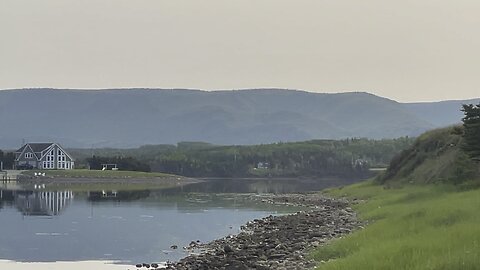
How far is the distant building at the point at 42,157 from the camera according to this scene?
152 metres

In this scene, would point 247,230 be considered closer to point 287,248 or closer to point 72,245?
point 72,245

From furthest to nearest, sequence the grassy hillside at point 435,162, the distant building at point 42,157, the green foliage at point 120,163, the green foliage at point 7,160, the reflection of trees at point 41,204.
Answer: the green foliage at point 120,163, the green foliage at point 7,160, the distant building at point 42,157, the reflection of trees at point 41,204, the grassy hillside at point 435,162

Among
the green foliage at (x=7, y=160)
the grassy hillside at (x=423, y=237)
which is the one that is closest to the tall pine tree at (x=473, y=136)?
the grassy hillside at (x=423, y=237)

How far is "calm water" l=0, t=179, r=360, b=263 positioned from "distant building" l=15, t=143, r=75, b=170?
7221 centimetres

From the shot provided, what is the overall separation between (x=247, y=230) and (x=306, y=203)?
101ft

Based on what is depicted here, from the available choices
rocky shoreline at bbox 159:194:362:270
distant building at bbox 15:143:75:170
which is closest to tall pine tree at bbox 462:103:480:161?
rocky shoreline at bbox 159:194:362:270

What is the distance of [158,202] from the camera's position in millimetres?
80062

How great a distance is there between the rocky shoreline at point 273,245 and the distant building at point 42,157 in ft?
367

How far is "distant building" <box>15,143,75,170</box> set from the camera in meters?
152

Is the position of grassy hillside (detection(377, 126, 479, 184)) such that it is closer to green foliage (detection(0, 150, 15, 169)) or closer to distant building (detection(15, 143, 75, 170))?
distant building (detection(15, 143, 75, 170))

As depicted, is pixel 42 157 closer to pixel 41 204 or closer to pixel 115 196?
pixel 115 196

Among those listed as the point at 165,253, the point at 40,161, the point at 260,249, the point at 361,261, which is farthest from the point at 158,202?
the point at 40,161

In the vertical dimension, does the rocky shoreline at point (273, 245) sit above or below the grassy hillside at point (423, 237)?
below

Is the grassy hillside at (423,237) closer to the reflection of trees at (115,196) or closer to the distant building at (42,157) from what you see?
the reflection of trees at (115,196)
